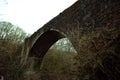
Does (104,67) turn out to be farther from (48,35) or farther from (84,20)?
(48,35)

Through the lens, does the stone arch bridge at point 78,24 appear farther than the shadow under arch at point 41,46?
No

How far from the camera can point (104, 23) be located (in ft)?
21.1

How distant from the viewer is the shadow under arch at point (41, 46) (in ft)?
40.8

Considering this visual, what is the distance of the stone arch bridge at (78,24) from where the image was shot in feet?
20.1

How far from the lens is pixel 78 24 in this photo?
7832 millimetres

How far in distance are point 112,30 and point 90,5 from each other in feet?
7.37

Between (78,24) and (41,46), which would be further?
(41,46)

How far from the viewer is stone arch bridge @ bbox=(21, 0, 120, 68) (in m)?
6.13

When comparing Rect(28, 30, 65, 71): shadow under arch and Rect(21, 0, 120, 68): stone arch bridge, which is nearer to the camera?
Rect(21, 0, 120, 68): stone arch bridge

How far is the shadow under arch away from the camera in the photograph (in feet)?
40.8

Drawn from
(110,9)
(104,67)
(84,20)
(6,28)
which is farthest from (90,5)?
(6,28)

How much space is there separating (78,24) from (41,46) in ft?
19.2

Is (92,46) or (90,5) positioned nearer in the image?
(92,46)

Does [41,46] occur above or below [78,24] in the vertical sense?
above
